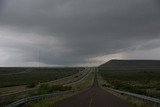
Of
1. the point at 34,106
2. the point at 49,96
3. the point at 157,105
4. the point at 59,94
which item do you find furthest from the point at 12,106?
the point at 59,94

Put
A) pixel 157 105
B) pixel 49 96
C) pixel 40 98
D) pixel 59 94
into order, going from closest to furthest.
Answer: pixel 157 105, pixel 40 98, pixel 49 96, pixel 59 94

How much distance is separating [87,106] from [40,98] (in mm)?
11069

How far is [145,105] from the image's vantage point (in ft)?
86.0

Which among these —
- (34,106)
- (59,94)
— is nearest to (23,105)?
(34,106)

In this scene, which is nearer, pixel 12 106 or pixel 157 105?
pixel 12 106

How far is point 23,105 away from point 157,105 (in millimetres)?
10750

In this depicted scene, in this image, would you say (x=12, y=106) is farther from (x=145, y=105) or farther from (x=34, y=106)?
(x=145, y=105)

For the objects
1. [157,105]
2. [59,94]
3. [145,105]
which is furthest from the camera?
[59,94]

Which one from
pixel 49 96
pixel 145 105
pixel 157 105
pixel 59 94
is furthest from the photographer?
pixel 59 94

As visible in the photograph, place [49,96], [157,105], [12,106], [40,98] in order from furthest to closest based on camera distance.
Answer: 1. [49,96]
2. [40,98]
3. [157,105]
4. [12,106]

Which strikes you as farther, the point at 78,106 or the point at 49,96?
the point at 49,96

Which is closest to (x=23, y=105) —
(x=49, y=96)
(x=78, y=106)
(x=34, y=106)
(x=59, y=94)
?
(x=34, y=106)

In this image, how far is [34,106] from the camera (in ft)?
86.2

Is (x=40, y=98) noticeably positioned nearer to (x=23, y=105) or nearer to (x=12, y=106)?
(x=23, y=105)
